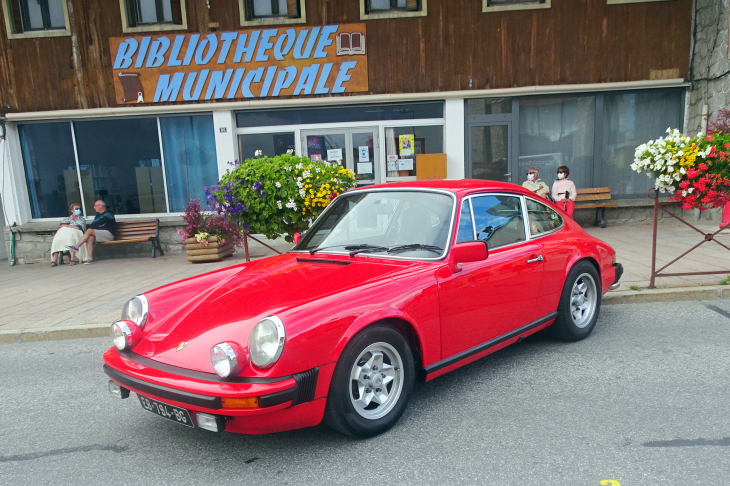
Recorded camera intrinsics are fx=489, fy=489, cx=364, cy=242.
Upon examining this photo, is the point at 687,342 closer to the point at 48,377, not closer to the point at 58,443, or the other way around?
the point at 58,443

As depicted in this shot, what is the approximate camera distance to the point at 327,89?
11375 millimetres

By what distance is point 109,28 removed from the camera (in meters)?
11.4

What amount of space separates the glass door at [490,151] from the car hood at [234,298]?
344 inches

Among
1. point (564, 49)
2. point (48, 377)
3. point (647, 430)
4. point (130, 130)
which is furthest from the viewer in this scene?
point (130, 130)

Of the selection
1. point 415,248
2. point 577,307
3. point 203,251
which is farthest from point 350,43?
point 415,248

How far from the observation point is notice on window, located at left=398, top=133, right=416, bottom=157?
1172 centimetres

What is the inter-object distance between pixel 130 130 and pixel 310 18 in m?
5.15

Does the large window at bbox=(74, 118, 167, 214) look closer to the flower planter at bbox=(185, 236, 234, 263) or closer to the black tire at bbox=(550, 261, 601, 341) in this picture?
the flower planter at bbox=(185, 236, 234, 263)

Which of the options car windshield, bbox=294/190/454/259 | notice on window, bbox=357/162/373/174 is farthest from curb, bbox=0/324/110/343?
notice on window, bbox=357/162/373/174

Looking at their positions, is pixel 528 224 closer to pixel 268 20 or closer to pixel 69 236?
pixel 268 20

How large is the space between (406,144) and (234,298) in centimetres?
918

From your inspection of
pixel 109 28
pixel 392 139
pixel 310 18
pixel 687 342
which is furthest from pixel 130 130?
pixel 687 342

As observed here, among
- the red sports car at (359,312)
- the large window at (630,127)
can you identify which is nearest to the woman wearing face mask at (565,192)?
the large window at (630,127)

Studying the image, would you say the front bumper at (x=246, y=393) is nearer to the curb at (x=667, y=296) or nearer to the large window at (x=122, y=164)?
the curb at (x=667, y=296)
